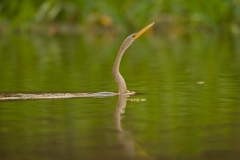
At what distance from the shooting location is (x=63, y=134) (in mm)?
6484

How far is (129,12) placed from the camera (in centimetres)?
2747

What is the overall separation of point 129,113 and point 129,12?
19.8 meters

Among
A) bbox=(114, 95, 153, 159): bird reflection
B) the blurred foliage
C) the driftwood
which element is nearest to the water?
bbox=(114, 95, 153, 159): bird reflection

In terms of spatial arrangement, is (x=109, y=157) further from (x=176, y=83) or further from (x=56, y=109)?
(x=176, y=83)

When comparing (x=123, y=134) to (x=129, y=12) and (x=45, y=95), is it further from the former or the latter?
(x=129, y=12)

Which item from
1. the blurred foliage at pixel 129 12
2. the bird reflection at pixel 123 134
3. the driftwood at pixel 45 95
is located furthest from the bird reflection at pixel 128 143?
the blurred foliage at pixel 129 12

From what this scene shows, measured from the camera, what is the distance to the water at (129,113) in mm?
5750

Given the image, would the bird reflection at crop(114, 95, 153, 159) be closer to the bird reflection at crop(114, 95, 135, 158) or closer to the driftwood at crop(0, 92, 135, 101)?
the bird reflection at crop(114, 95, 135, 158)

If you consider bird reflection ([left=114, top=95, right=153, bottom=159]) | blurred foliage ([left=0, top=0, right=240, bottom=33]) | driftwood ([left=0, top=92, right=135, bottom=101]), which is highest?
blurred foliage ([left=0, top=0, right=240, bottom=33])

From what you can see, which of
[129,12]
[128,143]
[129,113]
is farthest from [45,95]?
[129,12]

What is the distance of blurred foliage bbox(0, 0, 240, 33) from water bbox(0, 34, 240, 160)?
913 centimetres

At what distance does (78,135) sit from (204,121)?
1.15 m

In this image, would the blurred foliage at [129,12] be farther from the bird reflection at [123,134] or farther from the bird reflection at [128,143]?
the bird reflection at [128,143]

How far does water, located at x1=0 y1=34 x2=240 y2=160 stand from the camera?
5750 millimetres
